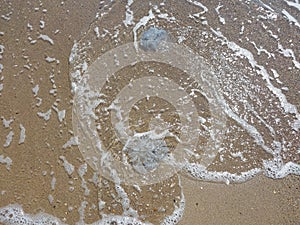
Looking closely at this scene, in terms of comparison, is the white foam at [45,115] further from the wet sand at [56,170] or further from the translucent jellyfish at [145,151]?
the translucent jellyfish at [145,151]

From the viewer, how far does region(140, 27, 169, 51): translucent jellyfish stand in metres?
3.56

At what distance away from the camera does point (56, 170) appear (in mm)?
2996

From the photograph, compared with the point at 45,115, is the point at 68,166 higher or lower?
lower

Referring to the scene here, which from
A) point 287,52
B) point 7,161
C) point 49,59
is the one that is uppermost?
point 287,52

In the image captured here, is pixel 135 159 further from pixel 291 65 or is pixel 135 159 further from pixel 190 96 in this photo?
pixel 291 65

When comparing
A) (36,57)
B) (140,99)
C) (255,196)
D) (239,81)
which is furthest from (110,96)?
(255,196)

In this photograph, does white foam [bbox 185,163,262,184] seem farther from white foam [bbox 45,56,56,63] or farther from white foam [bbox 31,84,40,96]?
white foam [bbox 45,56,56,63]

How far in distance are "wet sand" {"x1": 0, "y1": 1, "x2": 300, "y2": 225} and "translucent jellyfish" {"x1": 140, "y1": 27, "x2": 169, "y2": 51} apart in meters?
0.53

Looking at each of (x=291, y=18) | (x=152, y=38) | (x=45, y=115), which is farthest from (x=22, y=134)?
(x=291, y=18)

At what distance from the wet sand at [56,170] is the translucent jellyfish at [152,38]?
0.53 meters

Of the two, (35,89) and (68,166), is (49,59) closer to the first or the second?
(35,89)

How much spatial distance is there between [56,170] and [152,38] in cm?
135

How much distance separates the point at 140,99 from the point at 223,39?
0.92 meters

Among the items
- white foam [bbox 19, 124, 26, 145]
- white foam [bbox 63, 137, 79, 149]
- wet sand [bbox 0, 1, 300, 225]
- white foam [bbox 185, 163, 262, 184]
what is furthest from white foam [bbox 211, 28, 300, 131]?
white foam [bbox 19, 124, 26, 145]
